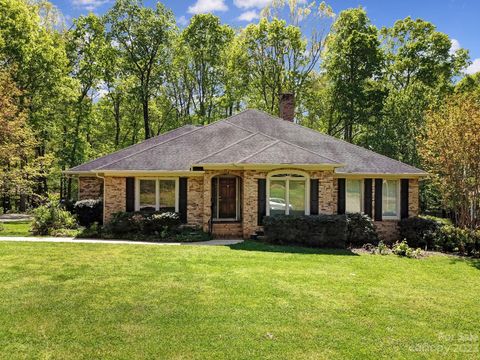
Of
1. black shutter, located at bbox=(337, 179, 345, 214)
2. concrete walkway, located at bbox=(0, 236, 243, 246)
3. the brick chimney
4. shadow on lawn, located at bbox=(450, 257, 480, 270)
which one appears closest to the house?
black shutter, located at bbox=(337, 179, 345, 214)

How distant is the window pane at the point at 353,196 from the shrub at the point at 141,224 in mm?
7785

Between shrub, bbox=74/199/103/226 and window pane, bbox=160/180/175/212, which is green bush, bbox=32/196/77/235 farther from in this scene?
window pane, bbox=160/180/175/212

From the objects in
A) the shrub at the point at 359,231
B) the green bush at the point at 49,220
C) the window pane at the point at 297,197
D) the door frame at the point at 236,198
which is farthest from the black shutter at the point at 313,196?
the green bush at the point at 49,220

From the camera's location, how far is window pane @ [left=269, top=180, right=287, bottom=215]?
1455 centimetres

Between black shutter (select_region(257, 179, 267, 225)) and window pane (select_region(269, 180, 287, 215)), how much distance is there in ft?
0.99

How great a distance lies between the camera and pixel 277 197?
1464 centimetres

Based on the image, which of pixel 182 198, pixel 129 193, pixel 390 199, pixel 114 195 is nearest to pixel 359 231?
pixel 390 199

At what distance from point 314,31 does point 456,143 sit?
24.6 meters

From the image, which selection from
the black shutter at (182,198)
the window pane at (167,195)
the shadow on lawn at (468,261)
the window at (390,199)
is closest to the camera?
the shadow on lawn at (468,261)

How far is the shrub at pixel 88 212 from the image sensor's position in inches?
684

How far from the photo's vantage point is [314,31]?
34.3 meters

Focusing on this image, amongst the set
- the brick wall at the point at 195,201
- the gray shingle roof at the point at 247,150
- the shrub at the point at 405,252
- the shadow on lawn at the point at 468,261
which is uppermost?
Result: the gray shingle roof at the point at 247,150

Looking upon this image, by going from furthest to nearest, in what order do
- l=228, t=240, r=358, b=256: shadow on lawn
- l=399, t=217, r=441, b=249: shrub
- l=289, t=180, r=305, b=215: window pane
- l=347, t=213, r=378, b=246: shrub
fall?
1. l=289, t=180, r=305, b=215: window pane
2. l=399, t=217, r=441, b=249: shrub
3. l=347, t=213, r=378, b=246: shrub
4. l=228, t=240, r=358, b=256: shadow on lawn

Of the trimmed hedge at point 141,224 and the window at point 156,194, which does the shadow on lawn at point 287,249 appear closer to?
the trimmed hedge at point 141,224
